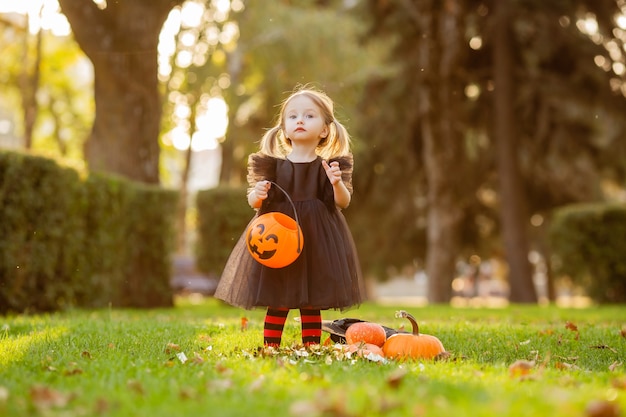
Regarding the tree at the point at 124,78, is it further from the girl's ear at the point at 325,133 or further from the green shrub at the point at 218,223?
the girl's ear at the point at 325,133

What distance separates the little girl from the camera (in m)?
5.03

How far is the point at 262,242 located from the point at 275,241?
0.30 ft

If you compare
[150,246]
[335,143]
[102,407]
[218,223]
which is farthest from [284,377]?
[218,223]

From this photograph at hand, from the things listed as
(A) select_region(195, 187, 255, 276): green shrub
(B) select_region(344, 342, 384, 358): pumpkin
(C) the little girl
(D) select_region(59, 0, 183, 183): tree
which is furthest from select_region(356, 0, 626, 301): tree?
(B) select_region(344, 342, 384, 358): pumpkin

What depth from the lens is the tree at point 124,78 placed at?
12.1 m

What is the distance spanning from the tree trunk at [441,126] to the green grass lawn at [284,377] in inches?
438

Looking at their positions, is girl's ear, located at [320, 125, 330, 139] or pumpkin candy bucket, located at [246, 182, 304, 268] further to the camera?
girl's ear, located at [320, 125, 330, 139]

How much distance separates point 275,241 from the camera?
4.80m

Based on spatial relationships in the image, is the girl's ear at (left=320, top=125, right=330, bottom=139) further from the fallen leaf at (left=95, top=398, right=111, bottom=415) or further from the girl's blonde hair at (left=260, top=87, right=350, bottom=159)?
the fallen leaf at (left=95, top=398, right=111, bottom=415)

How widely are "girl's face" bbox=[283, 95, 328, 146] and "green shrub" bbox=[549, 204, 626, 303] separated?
10.5 meters

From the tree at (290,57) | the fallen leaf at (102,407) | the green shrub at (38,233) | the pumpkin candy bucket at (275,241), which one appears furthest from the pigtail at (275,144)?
the tree at (290,57)

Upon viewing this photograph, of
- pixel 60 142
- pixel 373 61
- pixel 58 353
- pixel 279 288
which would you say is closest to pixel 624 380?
pixel 279 288

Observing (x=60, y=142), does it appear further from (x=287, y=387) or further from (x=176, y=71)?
(x=287, y=387)

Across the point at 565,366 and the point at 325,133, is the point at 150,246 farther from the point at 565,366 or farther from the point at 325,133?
the point at 565,366
